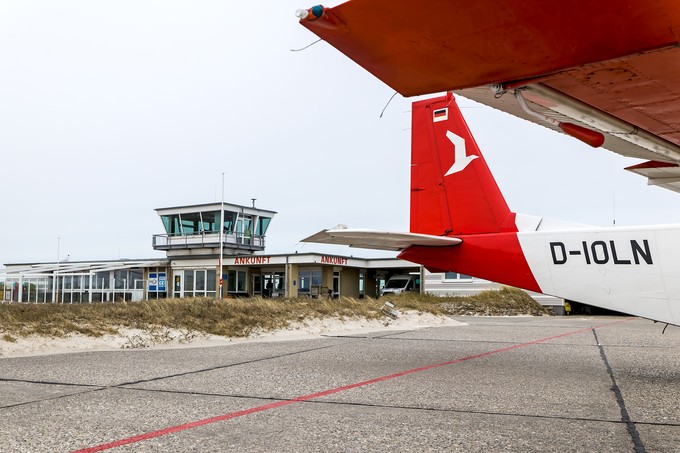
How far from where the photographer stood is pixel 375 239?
8875mm

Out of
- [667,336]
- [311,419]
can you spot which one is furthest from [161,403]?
[667,336]

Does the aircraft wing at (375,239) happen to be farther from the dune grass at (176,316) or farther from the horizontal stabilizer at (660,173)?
the dune grass at (176,316)

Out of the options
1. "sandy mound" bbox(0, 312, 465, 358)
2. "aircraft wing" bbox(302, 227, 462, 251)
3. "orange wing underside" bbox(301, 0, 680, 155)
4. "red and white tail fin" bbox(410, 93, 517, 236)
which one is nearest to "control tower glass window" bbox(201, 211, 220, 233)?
"sandy mound" bbox(0, 312, 465, 358)

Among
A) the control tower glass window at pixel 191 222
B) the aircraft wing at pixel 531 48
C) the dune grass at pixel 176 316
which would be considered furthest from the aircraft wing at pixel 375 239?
the control tower glass window at pixel 191 222

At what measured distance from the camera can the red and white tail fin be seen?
9734mm

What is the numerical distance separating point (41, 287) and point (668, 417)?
1675 inches

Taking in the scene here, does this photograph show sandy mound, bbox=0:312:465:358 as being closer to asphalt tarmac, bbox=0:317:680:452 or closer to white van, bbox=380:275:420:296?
asphalt tarmac, bbox=0:317:680:452

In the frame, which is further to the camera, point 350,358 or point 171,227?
point 171,227

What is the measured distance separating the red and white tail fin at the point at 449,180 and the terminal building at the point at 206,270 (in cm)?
2425

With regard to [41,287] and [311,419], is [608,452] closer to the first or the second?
[311,419]

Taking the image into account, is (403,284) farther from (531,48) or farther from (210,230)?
(531,48)

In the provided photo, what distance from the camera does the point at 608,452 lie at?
3736 mm

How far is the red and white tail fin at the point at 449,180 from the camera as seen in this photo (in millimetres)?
9734

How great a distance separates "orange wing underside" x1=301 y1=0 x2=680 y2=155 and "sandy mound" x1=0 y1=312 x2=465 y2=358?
27.6 ft
